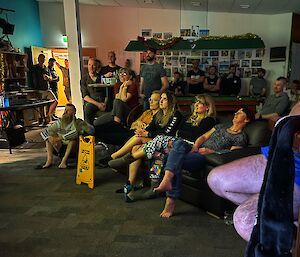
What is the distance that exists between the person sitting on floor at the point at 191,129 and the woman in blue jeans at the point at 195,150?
113mm

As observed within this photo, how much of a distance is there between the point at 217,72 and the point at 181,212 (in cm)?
613

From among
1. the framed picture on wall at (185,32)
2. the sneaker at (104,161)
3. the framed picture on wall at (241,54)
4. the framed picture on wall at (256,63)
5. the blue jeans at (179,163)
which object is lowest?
the sneaker at (104,161)

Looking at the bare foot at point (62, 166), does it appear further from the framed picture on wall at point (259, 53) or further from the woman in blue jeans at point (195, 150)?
the framed picture on wall at point (259, 53)

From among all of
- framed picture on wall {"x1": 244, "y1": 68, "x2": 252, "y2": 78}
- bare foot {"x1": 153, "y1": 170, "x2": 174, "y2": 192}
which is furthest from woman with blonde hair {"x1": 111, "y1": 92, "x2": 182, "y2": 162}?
framed picture on wall {"x1": 244, "y1": 68, "x2": 252, "y2": 78}

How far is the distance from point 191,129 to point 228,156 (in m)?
0.77

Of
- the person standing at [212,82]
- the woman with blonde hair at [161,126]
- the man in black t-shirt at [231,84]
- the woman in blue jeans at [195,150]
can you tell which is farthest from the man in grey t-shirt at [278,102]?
the man in black t-shirt at [231,84]

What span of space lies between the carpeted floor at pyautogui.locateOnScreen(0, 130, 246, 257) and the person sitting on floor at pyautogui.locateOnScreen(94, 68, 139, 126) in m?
1.15

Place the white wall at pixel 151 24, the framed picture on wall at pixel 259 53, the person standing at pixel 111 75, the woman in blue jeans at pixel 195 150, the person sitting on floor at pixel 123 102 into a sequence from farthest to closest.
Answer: the framed picture on wall at pixel 259 53, the white wall at pixel 151 24, the person standing at pixel 111 75, the person sitting on floor at pixel 123 102, the woman in blue jeans at pixel 195 150

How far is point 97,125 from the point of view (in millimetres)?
4355

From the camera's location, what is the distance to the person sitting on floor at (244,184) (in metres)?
0.91

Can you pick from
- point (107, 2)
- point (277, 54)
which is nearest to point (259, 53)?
point (277, 54)

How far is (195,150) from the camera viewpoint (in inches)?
114

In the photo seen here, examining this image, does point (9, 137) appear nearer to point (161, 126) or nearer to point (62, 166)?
point (62, 166)

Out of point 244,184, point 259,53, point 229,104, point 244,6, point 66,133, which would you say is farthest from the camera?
point 259,53
